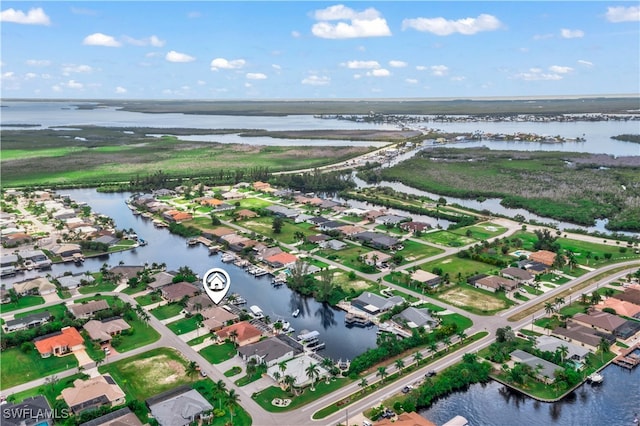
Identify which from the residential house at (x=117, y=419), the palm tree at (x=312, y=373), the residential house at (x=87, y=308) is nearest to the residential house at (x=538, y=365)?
the palm tree at (x=312, y=373)

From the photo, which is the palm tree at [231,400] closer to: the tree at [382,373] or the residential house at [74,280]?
the tree at [382,373]

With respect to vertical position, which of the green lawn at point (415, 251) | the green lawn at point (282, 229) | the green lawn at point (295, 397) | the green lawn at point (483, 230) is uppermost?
the green lawn at point (483, 230)

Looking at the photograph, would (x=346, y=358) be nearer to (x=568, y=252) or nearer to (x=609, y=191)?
(x=568, y=252)

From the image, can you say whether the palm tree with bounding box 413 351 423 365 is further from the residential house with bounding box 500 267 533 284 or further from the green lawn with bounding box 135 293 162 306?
the green lawn with bounding box 135 293 162 306

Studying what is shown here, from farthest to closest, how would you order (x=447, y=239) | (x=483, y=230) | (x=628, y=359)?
(x=483, y=230) → (x=447, y=239) → (x=628, y=359)

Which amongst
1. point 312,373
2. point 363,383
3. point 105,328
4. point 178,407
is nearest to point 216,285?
point 105,328

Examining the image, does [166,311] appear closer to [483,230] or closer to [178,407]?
[178,407]
